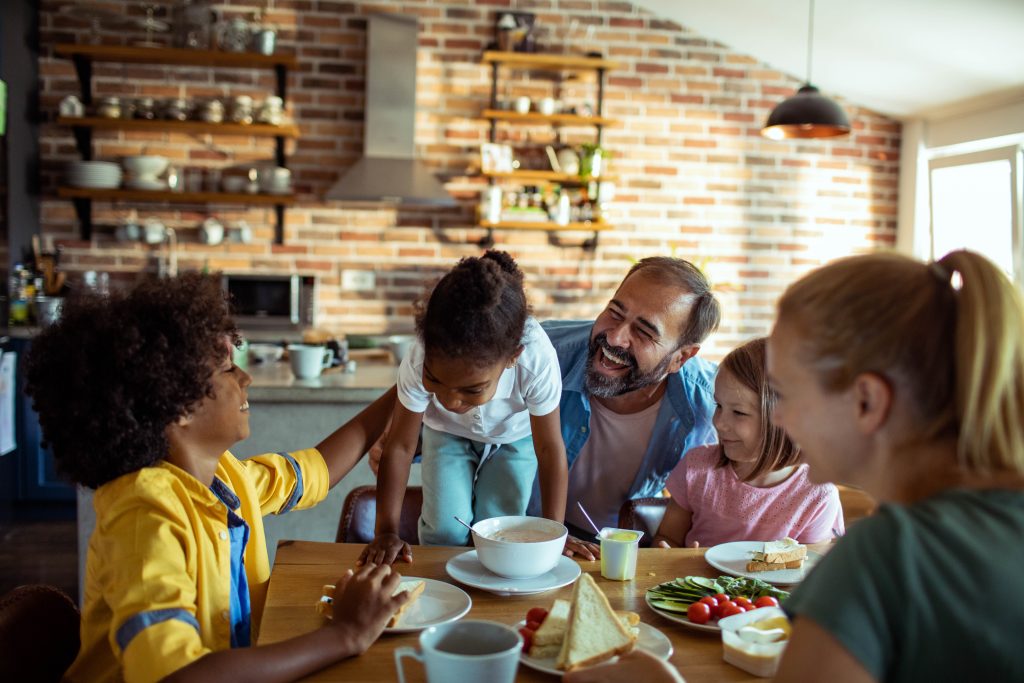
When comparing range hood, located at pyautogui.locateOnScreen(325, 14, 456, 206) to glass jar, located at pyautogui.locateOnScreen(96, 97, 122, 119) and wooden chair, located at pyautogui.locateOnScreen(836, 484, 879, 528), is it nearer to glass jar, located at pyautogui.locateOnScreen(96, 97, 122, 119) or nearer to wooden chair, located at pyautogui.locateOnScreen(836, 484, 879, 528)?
glass jar, located at pyautogui.locateOnScreen(96, 97, 122, 119)

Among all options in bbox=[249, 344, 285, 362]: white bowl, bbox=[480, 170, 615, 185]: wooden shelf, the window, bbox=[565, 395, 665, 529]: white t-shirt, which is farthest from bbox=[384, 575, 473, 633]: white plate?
the window

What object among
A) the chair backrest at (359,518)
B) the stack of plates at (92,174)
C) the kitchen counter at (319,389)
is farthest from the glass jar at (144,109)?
the chair backrest at (359,518)

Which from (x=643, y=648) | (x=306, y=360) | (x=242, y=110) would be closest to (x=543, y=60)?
(x=242, y=110)

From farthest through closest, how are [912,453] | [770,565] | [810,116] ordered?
[810,116], [770,565], [912,453]

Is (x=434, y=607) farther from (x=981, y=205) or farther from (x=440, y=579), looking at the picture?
(x=981, y=205)

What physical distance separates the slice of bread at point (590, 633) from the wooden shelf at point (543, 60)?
4.59m

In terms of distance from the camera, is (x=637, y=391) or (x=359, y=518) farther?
(x=637, y=391)

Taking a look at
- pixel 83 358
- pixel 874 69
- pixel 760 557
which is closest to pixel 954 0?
pixel 874 69

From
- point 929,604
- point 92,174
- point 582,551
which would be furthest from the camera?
point 92,174

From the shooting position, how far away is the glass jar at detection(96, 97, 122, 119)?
509 cm

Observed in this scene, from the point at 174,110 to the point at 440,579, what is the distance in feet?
14.5

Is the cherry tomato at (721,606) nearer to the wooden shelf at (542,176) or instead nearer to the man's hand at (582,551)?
the man's hand at (582,551)

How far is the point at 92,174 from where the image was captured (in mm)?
5070

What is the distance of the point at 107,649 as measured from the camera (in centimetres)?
120
